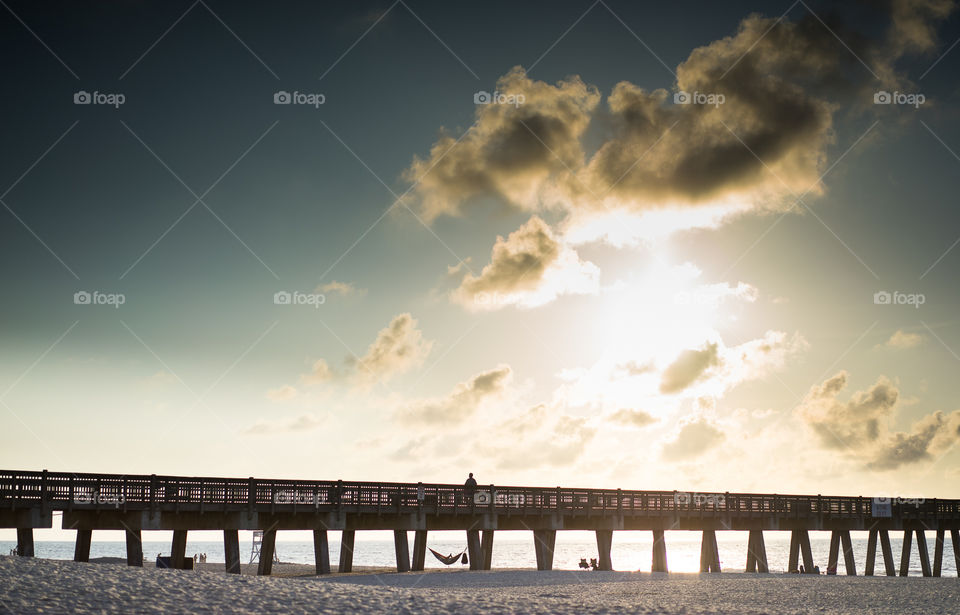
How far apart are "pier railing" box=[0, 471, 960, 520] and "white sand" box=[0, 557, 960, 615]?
12.4 feet

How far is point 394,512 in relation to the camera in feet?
105

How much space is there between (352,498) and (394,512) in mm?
1837

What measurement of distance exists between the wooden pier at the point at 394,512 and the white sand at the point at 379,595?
12.1 feet

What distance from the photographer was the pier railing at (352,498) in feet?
85.1

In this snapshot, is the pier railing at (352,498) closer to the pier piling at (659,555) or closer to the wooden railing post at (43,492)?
the wooden railing post at (43,492)

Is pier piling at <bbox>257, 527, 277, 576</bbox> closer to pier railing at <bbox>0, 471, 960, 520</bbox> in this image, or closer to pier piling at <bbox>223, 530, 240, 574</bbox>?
pier piling at <bbox>223, 530, 240, 574</bbox>

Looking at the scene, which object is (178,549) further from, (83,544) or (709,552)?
(709,552)

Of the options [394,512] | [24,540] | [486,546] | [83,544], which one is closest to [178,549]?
[83,544]

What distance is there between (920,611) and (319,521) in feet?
63.5

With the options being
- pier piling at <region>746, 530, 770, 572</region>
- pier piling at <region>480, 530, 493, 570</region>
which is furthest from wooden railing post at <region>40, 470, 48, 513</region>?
pier piling at <region>746, 530, 770, 572</region>

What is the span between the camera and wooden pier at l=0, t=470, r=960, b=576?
26.3 metres

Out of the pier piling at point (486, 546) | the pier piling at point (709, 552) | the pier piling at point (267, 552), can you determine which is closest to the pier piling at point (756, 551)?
the pier piling at point (709, 552)

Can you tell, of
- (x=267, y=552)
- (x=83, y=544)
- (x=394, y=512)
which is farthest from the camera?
(x=394, y=512)

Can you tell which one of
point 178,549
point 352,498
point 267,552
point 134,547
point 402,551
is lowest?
point 402,551
